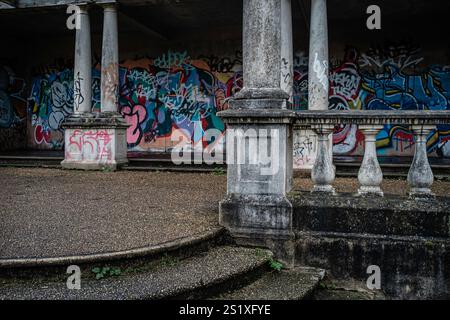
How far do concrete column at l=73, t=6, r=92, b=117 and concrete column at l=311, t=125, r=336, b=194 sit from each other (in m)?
7.46

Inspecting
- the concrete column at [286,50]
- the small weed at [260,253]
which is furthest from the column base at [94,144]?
the small weed at [260,253]

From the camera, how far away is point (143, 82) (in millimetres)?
13812

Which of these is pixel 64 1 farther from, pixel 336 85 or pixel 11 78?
pixel 336 85

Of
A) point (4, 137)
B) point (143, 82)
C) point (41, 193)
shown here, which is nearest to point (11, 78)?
point (4, 137)

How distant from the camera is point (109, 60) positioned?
9672 mm

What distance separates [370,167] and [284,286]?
4.86ft

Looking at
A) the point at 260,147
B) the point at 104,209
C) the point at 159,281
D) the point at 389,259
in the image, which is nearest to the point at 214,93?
the point at 104,209

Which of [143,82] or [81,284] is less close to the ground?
[143,82]

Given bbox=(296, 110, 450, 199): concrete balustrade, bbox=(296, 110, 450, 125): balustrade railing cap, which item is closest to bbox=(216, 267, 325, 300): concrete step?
bbox=(296, 110, 450, 199): concrete balustrade

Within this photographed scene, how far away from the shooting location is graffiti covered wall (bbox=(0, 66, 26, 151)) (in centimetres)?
1409

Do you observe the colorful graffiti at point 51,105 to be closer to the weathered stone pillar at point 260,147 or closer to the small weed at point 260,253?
the weathered stone pillar at point 260,147

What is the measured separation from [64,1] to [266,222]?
871 cm

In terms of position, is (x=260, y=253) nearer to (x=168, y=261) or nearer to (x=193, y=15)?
(x=168, y=261)

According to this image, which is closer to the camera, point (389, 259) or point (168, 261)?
point (168, 261)
